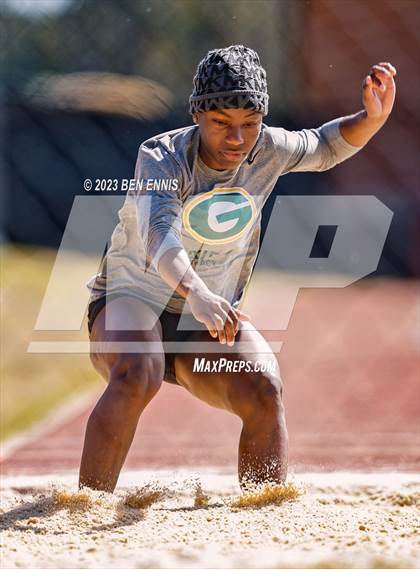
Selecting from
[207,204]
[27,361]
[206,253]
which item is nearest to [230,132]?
[207,204]

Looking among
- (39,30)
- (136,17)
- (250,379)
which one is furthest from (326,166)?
(136,17)

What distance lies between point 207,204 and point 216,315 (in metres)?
0.54

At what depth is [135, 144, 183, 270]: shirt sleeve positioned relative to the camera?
2104mm

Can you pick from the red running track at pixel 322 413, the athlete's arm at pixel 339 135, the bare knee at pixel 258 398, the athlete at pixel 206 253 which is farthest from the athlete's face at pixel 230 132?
the red running track at pixel 322 413

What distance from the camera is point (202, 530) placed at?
6.93ft

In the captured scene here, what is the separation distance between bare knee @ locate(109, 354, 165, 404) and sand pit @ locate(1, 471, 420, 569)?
255 mm

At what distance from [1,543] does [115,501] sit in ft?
1.25

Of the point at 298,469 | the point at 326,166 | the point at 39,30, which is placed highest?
the point at 39,30

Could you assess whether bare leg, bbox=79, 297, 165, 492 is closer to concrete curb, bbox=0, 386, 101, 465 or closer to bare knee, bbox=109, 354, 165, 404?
bare knee, bbox=109, 354, 165, 404

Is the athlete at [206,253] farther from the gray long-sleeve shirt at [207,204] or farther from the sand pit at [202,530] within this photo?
the sand pit at [202,530]

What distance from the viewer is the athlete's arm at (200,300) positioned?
191cm

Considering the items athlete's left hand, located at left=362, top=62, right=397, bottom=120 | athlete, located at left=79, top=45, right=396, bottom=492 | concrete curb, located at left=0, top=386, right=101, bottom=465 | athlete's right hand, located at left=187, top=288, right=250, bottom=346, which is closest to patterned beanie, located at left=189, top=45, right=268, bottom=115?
athlete, located at left=79, top=45, right=396, bottom=492

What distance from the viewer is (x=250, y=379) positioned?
95.3 inches

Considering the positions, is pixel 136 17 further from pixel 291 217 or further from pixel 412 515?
pixel 412 515
